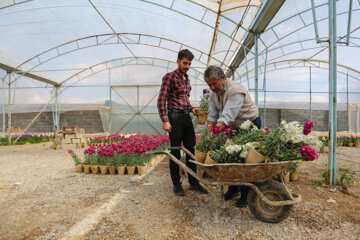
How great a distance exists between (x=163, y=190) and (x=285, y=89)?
1185cm

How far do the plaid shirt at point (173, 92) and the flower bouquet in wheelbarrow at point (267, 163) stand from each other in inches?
38.3

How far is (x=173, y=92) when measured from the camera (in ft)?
9.14

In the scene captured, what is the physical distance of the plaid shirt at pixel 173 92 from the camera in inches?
106

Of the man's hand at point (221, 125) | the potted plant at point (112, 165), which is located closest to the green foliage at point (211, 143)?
the man's hand at point (221, 125)

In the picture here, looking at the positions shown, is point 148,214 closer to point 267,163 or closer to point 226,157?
point 226,157

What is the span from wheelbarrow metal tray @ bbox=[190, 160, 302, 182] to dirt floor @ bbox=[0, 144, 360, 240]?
1.56 feet

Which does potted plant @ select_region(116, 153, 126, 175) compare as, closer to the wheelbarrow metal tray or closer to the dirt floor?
the dirt floor

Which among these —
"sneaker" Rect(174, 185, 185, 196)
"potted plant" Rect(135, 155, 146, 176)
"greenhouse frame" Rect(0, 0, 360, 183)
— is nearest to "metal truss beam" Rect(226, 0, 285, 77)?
"greenhouse frame" Rect(0, 0, 360, 183)

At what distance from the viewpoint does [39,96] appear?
12.1 meters

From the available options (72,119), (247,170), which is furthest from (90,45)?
(247,170)

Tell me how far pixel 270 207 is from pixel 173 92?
170cm

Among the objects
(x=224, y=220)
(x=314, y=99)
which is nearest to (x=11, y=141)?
(x=224, y=220)

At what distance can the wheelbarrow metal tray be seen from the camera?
1747 millimetres

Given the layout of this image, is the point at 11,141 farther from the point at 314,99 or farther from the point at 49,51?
the point at 314,99
